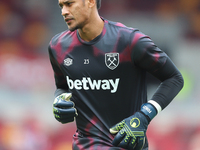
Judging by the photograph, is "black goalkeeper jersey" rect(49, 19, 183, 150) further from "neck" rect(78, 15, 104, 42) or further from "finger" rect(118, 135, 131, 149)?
"finger" rect(118, 135, 131, 149)

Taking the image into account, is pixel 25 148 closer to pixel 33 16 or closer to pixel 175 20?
pixel 33 16

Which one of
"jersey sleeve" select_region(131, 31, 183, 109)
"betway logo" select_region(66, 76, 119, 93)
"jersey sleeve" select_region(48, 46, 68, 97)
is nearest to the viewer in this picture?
"jersey sleeve" select_region(131, 31, 183, 109)

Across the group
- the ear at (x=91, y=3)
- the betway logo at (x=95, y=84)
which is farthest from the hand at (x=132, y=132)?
the ear at (x=91, y=3)

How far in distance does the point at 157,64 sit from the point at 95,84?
430 mm

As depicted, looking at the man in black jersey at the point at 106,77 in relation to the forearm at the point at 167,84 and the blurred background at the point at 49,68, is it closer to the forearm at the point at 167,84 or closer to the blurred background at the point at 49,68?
the forearm at the point at 167,84

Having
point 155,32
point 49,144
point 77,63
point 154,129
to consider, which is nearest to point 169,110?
point 154,129

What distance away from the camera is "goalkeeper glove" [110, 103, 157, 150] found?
2.40 m

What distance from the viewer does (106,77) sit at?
8.59 feet

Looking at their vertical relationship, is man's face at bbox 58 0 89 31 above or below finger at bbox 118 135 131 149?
above

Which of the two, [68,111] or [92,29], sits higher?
[92,29]

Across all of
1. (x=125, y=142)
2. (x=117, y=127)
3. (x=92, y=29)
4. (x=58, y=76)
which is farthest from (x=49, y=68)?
(x=125, y=142)

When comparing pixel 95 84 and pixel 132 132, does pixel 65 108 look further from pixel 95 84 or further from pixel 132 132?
pixel 132 132

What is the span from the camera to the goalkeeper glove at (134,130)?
240cm

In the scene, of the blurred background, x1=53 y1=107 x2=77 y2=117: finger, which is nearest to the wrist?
x1=53 y1=107 x2=77 y2=117: finger
